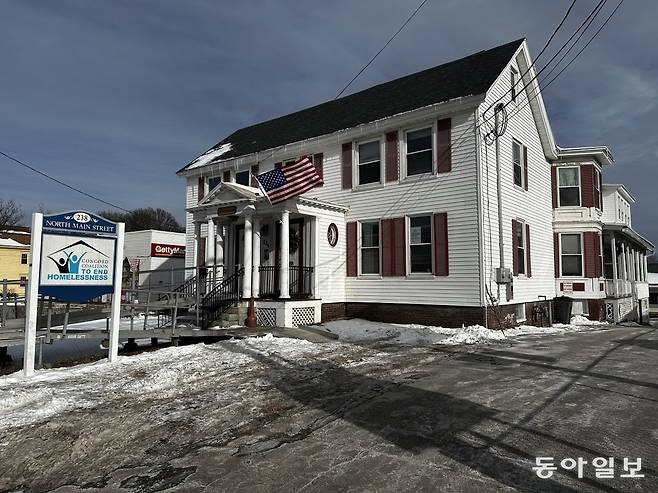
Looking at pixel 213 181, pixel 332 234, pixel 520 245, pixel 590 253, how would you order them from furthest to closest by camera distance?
pixel 213 181, pixel 590 253, pixel 520 245, pixel 332 234

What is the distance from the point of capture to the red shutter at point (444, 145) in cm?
1416

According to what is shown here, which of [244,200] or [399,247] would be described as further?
[399,247]

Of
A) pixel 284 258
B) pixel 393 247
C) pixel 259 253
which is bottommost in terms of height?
pixel 284 258

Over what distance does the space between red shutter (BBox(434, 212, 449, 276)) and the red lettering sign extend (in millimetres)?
22310

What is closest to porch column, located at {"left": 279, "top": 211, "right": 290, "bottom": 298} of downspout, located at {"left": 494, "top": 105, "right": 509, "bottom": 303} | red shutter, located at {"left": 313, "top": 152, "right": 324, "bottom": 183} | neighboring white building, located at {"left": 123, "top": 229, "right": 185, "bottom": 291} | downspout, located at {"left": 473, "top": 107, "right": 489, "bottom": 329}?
red shutter, located at {"left": 313, "top": 152, "right": 324, "bottom": 183}

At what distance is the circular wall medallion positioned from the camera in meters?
15.6

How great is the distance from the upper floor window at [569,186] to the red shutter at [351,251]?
947 cm

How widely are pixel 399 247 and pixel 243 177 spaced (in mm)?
8030

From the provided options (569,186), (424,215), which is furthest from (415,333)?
(569,186)

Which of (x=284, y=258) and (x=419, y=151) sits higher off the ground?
(x=419, y=151)

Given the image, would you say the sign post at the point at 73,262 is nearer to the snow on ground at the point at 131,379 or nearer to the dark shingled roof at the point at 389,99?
the snow on ground at the point at 131,379

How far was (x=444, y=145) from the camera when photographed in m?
14.2

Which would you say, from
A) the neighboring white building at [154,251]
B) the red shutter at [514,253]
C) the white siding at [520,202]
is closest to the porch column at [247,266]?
the white siding at [520,202]

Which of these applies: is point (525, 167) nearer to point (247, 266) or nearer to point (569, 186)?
point (569, 186)
